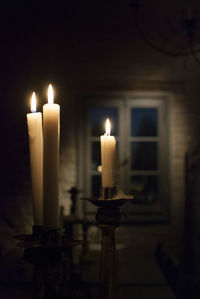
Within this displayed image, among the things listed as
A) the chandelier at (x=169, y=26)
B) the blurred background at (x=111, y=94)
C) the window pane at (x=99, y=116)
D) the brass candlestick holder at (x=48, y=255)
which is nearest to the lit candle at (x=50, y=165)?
the brass candlestick holder at (x=48, y=255)

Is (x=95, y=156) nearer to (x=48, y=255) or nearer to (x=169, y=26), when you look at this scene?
(x=169, y=26)

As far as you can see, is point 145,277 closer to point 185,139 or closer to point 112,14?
point 185,139

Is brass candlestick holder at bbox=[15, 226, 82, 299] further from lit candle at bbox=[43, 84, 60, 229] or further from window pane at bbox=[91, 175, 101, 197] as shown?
window pane at bbox=[91, 175, 101, 197]

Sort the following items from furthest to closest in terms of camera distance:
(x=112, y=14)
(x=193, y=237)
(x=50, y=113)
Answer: (x=112, y=14) → (x=193, y=237) → (x=50, y=113)

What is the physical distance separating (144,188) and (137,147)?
38cm

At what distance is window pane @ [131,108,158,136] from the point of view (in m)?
3.43

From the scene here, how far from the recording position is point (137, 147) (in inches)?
135

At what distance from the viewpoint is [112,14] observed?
3355 mm

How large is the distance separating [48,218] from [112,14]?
3.11 metres

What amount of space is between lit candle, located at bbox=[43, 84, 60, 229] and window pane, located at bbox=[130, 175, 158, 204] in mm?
2913

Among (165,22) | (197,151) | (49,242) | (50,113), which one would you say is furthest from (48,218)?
(165,22)

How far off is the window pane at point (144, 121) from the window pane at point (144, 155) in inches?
4.0

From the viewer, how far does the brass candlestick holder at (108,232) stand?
59cm

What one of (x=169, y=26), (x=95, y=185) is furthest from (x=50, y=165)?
(x=169, y=26)
